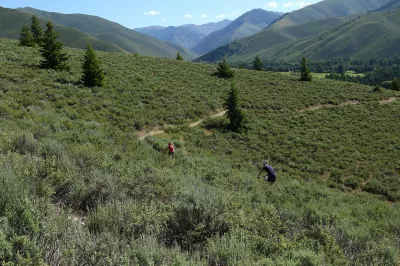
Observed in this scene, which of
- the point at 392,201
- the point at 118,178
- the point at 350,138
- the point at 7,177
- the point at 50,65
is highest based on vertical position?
the point at 50,65

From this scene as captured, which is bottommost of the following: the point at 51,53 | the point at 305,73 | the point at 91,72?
the point at 91,72

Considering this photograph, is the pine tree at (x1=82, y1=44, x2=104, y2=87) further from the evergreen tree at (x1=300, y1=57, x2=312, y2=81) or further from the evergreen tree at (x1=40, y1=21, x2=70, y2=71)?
the evergreen tree at (x1=300, y1=57, x2=312, y2=81)

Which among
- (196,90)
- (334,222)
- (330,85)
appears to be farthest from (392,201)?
(330,85)

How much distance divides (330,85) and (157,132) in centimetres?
3057

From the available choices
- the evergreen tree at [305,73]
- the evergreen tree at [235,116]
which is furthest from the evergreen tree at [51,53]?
the evergreen tree at [305,73]

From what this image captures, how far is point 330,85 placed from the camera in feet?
134

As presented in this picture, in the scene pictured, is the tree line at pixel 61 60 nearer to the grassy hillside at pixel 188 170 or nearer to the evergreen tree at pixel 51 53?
the evergreen tree at pixel 51 53

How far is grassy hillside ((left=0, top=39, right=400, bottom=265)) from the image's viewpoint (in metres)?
3.83

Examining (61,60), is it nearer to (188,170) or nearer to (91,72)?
(91,72)

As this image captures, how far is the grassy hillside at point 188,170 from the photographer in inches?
151

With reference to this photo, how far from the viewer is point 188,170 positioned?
10.6 m

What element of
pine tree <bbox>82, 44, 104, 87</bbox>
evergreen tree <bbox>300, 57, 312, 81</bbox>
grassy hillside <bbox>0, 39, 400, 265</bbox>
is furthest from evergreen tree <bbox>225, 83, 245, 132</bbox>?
evergreen tree <bbox>300, 57, 312, 81</bbox>

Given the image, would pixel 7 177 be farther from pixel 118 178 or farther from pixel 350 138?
pixel 350 138

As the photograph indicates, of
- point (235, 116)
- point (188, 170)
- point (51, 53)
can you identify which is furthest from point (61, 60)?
point (188, 170)
